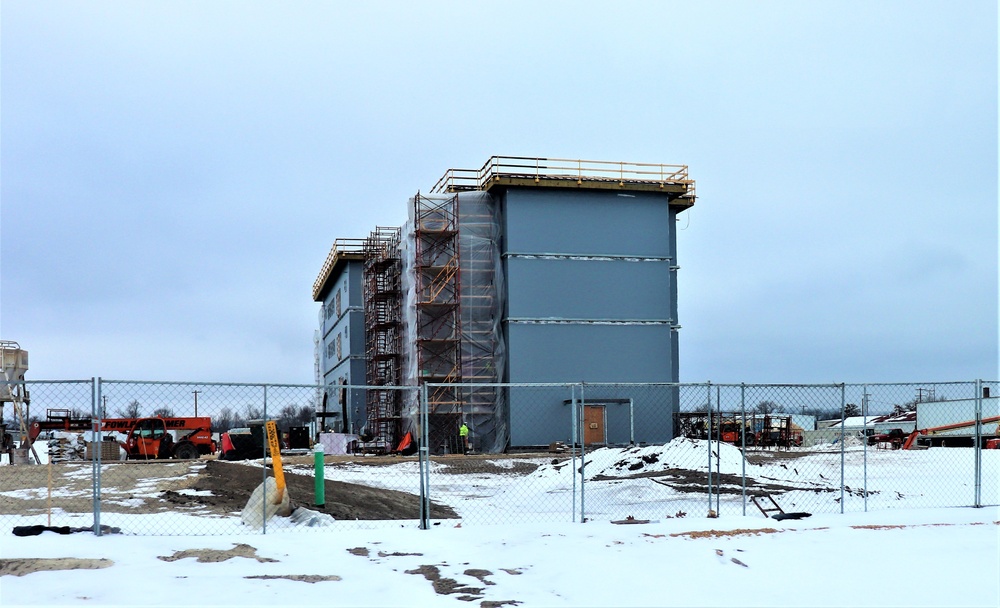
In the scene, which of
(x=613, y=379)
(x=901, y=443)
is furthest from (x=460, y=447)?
(x=901, y=443)

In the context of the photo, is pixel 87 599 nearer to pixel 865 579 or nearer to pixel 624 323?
pixel 865 579

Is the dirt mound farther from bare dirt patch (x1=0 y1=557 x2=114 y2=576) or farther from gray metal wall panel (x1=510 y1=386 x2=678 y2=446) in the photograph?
gray metal wall panel (x1=510 y1=386 x2=678 y2=446)

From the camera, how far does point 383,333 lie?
55406 millimetres

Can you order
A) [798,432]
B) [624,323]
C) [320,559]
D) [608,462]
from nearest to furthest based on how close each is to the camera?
[320,559]
[608,462]
[624,323]
[798,432]

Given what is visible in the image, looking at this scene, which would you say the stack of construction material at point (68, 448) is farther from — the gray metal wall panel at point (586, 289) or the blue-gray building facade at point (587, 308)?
the gray metal wall panel at point (586, 289)

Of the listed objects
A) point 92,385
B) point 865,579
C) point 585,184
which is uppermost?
point 585,184

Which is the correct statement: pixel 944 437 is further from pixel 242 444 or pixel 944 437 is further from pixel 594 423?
pixel 242 444

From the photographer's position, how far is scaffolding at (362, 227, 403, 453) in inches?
1959

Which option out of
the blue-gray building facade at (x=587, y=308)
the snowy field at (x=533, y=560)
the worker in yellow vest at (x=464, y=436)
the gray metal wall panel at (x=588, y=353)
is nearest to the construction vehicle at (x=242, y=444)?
the worker in yellow vest at (x=464, y=436)

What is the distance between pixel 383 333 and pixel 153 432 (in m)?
19.4

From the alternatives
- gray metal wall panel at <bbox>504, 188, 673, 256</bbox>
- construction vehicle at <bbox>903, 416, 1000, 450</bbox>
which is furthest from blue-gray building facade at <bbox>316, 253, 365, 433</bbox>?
construction vehicle at <bbox>903, 416, 1000, 450</bbox>

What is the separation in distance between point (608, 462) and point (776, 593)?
54.4 ft

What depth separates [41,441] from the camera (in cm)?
5238

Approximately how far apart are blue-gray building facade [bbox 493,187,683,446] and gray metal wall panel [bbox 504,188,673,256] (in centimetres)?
5
